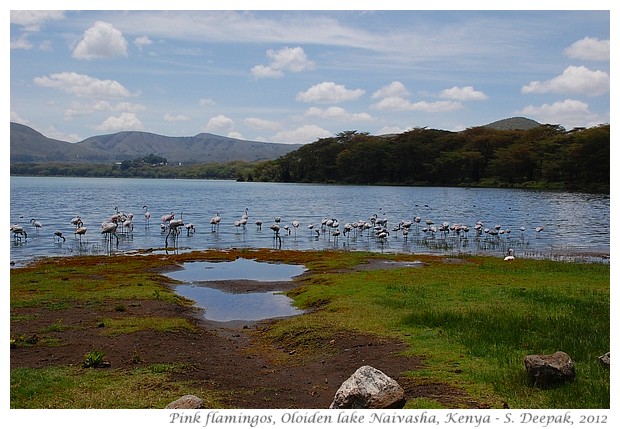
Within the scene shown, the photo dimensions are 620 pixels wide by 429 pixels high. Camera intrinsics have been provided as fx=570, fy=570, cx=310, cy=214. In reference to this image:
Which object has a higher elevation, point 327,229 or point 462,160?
point 462,160

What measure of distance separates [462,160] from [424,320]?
132 meters

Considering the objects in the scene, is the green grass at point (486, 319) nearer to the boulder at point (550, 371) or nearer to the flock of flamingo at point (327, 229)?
the boulder at point (550, 371)

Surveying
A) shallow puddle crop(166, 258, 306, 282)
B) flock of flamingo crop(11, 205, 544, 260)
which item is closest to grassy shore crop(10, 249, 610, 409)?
shallow puddle crop(166, 258, 306, 282)

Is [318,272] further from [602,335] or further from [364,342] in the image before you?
[602,335]

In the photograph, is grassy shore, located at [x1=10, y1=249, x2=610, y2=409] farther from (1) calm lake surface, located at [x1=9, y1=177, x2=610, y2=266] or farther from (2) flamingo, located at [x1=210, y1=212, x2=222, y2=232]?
(2) flamingo, located at [x1=210, y1=212, x2=222, y2=232]

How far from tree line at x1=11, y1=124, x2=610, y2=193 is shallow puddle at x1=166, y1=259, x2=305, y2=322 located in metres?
88.0

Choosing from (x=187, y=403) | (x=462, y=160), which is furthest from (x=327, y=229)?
(x=462, y=160)

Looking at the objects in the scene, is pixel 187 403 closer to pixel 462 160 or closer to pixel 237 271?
pixel 237 271

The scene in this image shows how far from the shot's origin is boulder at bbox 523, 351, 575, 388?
31.7ft

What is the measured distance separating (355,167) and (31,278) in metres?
144

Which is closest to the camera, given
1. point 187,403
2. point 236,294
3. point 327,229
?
point 187,403

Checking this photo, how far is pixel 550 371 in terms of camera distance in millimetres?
9664

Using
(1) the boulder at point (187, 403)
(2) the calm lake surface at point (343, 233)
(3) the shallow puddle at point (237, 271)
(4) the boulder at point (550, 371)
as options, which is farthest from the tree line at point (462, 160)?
(1) the boulder at point (187, 403)

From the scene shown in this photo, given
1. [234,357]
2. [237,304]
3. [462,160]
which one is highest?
[462,160]
